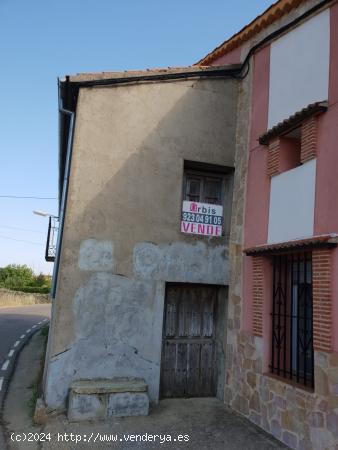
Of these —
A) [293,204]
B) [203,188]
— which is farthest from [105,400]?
[203,188]

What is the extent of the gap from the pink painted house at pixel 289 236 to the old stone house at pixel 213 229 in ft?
0.08

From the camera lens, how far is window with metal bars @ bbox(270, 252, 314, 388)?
5367 mm

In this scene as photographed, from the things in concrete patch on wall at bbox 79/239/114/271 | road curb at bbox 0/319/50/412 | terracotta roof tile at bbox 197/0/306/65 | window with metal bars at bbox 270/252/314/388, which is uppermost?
terracotta roof tile at bbox 197/0/306/65

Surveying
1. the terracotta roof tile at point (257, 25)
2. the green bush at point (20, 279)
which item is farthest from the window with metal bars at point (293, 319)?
the green bush at point (20, 279)

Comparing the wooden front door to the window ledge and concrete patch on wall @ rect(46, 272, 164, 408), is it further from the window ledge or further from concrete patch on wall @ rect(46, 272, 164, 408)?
the window ledge

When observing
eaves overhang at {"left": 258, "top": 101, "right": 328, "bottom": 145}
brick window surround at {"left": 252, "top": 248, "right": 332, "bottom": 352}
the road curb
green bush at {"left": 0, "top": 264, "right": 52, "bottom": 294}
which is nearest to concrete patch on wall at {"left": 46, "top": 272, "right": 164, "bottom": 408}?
the road curb

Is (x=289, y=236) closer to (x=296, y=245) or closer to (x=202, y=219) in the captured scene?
(x=296, y=245)

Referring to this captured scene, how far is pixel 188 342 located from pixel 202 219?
92.2 inches

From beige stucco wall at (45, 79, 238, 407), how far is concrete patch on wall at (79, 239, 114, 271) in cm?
2

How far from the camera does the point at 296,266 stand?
19.0 ft

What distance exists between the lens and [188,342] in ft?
23.8

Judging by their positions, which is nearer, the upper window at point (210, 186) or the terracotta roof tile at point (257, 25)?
the terracotta roof tile at point (257, 25)

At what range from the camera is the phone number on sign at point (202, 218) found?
7199mm

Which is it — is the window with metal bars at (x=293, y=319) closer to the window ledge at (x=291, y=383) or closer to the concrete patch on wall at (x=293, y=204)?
the window ledge at (x=291, y=383)
